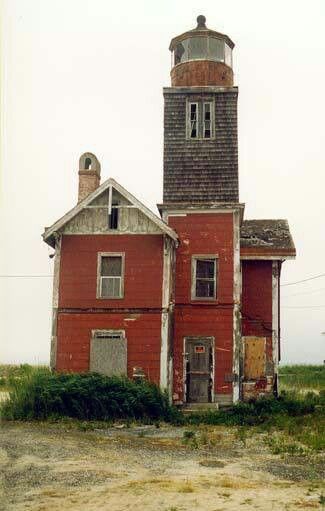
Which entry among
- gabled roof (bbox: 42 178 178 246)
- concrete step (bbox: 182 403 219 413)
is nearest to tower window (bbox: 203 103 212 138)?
gabled roof (bbox: 42 178 178 246)

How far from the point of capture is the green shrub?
16.2m

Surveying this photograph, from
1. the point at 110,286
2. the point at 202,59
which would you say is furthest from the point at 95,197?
the point at 202,59

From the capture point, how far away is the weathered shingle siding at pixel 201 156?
21.1 meters

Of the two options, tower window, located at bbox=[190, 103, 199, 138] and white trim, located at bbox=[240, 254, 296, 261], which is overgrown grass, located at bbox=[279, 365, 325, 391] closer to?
white trim, located at bbox=[240, 254, 296, 261]

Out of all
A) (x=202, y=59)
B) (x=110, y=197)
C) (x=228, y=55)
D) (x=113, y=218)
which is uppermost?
(x=228, y=55)

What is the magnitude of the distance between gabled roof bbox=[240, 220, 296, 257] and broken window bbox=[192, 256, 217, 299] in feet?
4.75

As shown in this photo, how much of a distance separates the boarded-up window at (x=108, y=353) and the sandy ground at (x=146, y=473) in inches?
163

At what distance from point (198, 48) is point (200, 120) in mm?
3096

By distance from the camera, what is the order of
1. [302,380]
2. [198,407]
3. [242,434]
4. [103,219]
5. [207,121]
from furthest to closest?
[302,380] → [207,121] → [103,219] → [198,407] → [242,434]

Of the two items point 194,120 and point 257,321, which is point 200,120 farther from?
point 257,321

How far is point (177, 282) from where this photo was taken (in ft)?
66.5

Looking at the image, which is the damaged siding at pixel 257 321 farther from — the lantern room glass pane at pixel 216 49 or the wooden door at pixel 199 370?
the lantern room glass pane at pixel 216 49

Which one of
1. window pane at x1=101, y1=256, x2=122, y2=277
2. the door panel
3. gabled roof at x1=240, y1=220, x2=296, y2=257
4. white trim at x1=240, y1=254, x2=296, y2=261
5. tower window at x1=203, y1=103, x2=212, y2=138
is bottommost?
the door panel

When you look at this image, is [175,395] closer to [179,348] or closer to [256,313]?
[179,348]
